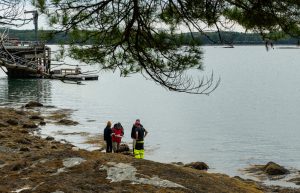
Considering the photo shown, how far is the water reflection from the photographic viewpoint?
56.9 meters

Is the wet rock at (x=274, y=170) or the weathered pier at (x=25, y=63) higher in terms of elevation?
the weathered pier at (x=25, y=63)

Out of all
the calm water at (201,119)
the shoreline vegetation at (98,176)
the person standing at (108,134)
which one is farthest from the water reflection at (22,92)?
the shoreline vegetation at (98,176)

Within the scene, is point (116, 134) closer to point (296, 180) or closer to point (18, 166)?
point (296, 180)

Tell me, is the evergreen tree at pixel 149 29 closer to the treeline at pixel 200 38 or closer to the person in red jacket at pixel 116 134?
the treeline at pixel 200 38

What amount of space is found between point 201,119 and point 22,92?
28.9 meters

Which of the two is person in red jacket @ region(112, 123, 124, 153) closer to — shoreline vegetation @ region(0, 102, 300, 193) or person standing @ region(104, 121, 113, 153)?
person standing @ region(104, 121, 113, 153)

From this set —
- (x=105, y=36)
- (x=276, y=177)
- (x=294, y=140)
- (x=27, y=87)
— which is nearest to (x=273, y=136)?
(x=294, y=140)

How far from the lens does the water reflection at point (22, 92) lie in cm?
5692

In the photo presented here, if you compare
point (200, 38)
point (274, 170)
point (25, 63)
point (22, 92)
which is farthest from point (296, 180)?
point (22, 92)

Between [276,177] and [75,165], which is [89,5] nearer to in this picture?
[75,165]

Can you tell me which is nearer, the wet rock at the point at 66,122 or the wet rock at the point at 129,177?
the wet rock at the point at 129,177

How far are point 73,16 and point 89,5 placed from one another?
35cm

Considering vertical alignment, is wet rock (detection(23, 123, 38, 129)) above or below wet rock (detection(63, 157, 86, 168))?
below

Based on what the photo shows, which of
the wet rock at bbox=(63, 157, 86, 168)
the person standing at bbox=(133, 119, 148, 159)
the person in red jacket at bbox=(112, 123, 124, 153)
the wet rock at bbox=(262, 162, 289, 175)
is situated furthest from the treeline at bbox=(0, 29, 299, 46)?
the wet rock at bbox=(262, 162, 289, 175)
